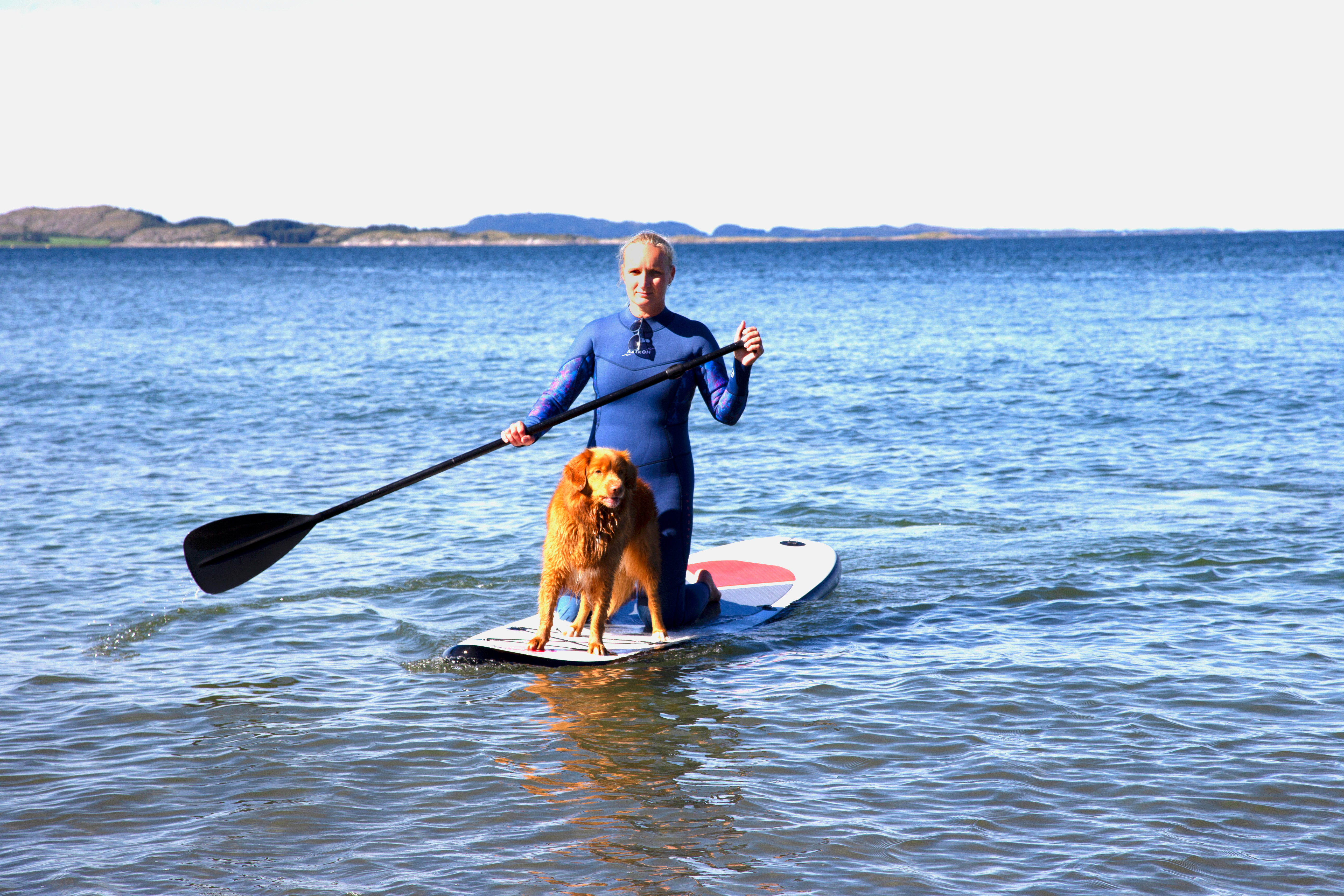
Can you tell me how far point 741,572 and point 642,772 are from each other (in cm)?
328

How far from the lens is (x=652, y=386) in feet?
20.4

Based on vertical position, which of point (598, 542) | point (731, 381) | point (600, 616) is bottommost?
point (600, 616)

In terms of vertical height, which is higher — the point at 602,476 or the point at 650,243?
the point at 650,243

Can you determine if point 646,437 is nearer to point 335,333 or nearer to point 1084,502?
point 1084,502

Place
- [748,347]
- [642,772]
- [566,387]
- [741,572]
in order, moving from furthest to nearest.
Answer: [741,572], [566,387], [748,347], [642,772]

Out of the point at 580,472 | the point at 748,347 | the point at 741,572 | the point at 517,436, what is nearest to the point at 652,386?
the point at 748,347

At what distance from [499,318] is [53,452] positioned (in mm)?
29621

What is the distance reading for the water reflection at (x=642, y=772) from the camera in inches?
169

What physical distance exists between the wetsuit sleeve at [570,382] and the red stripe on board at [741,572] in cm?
191

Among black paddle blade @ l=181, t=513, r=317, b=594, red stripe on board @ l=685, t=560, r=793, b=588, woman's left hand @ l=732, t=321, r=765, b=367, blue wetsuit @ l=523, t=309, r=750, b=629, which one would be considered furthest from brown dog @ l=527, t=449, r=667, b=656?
black paddle blade @ l=181, t=513, r=317, b=594

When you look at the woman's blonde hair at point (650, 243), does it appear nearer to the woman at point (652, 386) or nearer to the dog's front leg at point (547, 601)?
the woman at point (652, 386)

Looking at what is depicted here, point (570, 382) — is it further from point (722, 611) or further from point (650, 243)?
point (722, 611)

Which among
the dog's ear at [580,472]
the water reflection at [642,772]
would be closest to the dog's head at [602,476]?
the dog's ear at [580,472]

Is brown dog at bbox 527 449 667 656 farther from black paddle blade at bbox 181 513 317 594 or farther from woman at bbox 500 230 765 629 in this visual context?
black paddle blade at bbox 181 513 317 594
